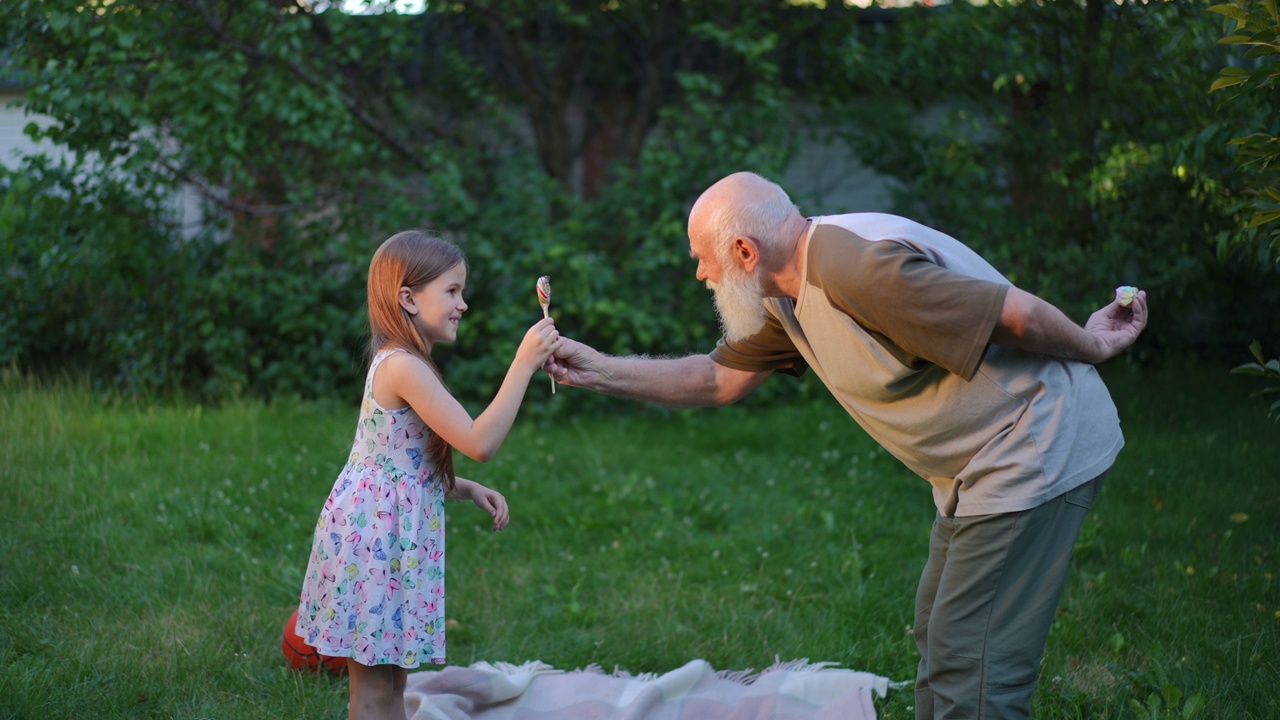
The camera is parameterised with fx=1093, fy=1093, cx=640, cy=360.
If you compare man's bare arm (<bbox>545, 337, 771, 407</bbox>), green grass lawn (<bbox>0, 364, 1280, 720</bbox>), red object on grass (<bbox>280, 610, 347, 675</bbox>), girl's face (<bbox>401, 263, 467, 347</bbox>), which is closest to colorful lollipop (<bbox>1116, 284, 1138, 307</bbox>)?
man's bare arm (<bbox>545, 337, 771, 407</bbox>)

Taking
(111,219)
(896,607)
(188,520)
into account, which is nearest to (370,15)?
(111,219)

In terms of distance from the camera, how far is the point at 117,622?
4117 millimetres

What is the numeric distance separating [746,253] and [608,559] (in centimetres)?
254

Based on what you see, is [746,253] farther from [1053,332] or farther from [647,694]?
[647,694]

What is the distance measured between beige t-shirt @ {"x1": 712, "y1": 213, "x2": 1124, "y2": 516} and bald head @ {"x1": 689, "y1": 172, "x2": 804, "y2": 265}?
91 millimetres

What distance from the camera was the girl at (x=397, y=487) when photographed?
9.87ft

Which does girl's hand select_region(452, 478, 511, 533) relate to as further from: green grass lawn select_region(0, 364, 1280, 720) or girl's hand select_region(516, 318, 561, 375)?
green grass lawn select_region(0, 364, 1280, 720)

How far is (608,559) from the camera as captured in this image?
5.12 metres

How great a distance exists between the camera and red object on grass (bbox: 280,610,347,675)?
151 inches

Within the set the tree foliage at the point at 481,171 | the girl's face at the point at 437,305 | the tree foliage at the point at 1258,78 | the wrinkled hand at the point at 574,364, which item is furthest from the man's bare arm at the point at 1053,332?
the tree foliage at the point at 481,171

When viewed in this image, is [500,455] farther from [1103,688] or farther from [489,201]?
[1103,688]

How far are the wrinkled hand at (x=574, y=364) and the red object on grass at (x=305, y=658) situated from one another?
4.31ft

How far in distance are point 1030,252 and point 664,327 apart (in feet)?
8.86

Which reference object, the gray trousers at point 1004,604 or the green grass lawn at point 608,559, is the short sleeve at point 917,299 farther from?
the green grass lawn at point 608,559
